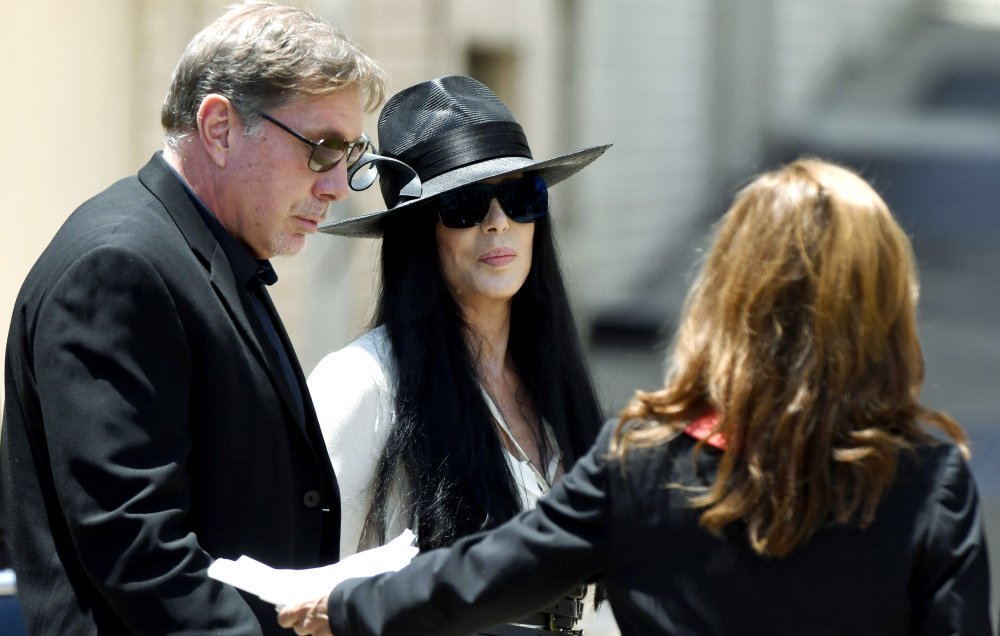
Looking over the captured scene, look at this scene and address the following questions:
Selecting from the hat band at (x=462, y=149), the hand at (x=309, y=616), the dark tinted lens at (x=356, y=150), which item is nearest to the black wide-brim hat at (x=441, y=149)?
the hat band at (x=462, y=149)

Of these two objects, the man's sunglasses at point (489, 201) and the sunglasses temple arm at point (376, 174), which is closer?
the sunglasses temple arm at point (376, 174)

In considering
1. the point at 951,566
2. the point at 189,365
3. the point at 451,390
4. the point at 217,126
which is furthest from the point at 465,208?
the point at 951,566

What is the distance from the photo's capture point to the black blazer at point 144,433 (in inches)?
84.7

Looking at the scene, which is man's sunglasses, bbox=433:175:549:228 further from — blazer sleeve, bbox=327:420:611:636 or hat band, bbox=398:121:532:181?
blazer sleeve, bbox=327:420:611:636

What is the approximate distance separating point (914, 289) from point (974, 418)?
7339 millimetres

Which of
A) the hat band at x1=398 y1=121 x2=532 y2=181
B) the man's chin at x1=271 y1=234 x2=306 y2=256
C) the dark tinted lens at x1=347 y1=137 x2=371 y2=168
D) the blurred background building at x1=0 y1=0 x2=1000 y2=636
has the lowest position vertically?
the blurred background building at x1=0 y1=0 x2=1000 y2=636

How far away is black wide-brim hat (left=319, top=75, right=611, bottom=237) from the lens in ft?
9.96

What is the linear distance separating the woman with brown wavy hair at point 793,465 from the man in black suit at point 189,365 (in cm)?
57

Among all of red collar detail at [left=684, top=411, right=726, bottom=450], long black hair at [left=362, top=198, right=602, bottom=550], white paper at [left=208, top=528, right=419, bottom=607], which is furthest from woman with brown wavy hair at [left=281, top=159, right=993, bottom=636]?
long black hair at [left=362, top=198, right=602, bottom=550]

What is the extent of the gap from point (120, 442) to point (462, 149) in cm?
116

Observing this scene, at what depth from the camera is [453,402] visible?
2.93 meters

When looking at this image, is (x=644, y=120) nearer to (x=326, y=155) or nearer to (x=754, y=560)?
(x=326, y=155)

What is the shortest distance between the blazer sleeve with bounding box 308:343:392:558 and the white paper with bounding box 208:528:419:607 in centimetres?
48

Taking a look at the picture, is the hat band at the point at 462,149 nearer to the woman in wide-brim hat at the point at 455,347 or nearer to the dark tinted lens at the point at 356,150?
the woman in wide-brim hat at the point at 455,347
